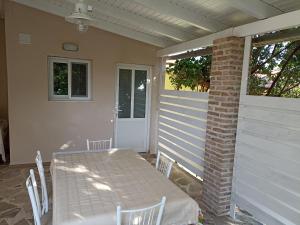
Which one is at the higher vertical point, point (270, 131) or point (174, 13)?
point (174, 13)

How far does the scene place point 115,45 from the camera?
16.5 ft

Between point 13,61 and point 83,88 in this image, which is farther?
point 83,88

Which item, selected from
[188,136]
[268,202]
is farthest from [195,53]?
[268,202]

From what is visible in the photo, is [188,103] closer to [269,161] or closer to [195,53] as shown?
[195,53]

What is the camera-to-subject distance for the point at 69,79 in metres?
4.81

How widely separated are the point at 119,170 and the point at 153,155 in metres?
3.17

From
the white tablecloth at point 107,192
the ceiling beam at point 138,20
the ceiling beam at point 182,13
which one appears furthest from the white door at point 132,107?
the white tablecloth at point 107,192

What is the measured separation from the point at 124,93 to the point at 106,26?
58.6 inches

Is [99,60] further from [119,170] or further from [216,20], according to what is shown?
[119,170]

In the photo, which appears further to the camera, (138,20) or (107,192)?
(138,20)

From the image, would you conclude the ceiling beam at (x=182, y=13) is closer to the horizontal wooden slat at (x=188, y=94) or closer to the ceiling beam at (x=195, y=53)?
the ceiling beam at (x=195, y=53)

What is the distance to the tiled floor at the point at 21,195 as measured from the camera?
2855 millimetres

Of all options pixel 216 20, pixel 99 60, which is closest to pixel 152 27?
pixel 216 20

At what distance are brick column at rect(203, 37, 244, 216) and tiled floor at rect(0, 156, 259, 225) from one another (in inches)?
9.6
